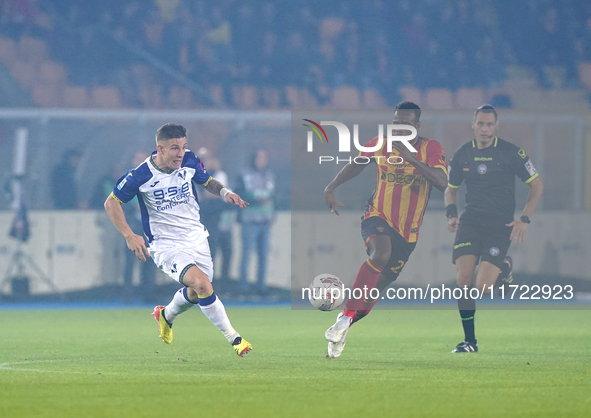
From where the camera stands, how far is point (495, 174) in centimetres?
874

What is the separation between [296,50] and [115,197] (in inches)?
528

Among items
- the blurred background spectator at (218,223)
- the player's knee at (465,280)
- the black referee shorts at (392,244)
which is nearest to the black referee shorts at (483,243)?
the player's knee at (465,280)

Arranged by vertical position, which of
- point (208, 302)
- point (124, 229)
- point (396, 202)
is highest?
point (396, 202)

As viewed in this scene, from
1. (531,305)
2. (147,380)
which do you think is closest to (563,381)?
(147,380)

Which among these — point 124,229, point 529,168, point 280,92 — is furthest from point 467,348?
point 280,92

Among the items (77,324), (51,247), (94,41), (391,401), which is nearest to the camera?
(391,401)

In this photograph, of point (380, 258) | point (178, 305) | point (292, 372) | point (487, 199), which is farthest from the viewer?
point (487, 199)

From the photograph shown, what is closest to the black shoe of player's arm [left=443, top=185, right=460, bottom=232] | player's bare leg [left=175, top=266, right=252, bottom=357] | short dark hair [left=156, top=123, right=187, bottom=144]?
player's arm [left=443, top=185, right=460, bottom=232]

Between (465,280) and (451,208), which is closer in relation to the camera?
(465,280)

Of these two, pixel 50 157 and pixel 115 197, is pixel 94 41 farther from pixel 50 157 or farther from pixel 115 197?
pixel 115 197

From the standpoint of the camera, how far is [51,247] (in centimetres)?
1383

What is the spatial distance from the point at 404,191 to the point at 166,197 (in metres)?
2.19

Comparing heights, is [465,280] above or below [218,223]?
below

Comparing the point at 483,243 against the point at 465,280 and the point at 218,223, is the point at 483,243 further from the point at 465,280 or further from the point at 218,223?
the point at 218,223
